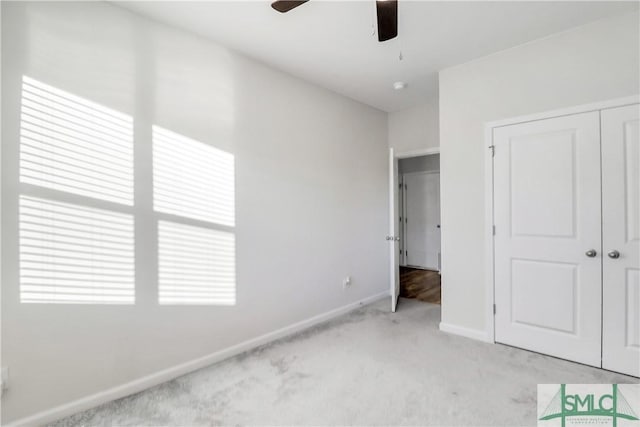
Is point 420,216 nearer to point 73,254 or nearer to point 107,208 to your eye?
point 107,208

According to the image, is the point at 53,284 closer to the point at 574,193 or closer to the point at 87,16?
the point at 87,16

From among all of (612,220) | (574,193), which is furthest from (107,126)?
(612,220)

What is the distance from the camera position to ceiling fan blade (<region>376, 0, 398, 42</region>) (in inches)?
57.3

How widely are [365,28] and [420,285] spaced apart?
4.02m

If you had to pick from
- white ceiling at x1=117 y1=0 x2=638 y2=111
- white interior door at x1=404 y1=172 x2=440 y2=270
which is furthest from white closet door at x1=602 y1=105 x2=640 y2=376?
white interior door at x1=404 y1=172 x2=440 y2=270

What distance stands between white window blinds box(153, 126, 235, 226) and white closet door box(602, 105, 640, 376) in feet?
9.86

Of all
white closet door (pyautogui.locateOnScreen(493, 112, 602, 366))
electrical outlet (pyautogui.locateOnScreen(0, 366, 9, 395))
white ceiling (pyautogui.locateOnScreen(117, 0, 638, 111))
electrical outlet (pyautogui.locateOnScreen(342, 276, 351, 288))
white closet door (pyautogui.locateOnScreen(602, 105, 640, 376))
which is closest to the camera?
electrical outlet (pyautogui.locateOnScreen(0, 366, 9, 395))

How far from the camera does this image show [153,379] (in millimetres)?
2162

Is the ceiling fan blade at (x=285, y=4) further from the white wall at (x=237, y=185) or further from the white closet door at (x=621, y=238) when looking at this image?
the white closet door at (x=621, y=238)

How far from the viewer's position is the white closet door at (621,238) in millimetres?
2203

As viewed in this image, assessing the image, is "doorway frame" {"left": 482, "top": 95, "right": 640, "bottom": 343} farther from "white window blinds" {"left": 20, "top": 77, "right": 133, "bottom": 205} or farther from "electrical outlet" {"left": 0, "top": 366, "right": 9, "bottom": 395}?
"electrical outlet" {"left": 0, "top": 366, "right": 9, "bottom": 395}

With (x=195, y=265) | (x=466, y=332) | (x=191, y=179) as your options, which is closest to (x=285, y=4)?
(x=191, y=179)

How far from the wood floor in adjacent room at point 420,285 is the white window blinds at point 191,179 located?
3.06m

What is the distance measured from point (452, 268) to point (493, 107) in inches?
62.9
